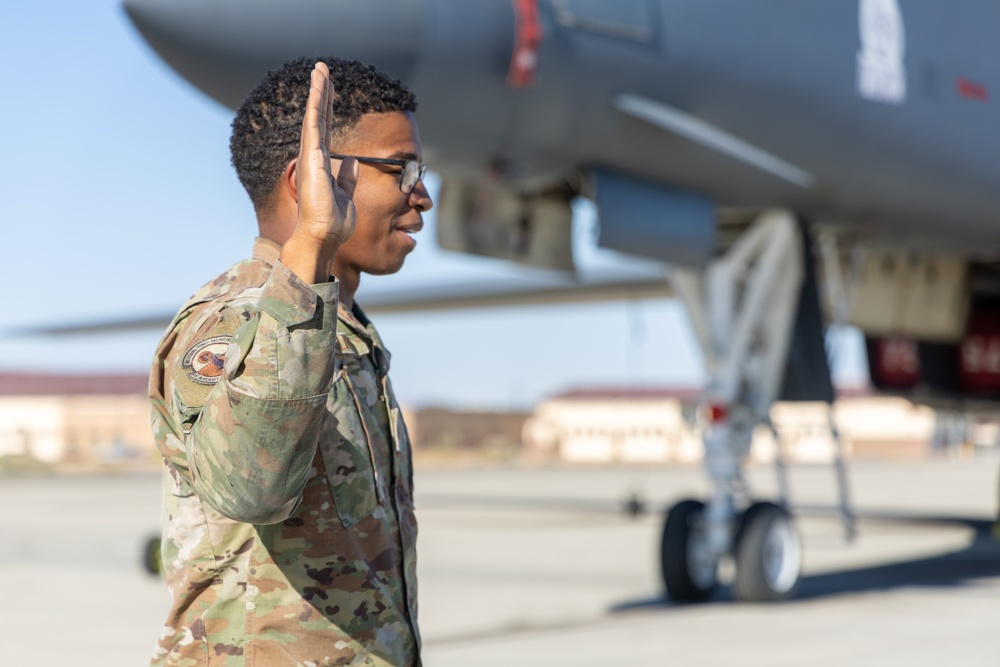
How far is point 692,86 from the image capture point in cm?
730

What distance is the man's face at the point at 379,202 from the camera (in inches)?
78.0

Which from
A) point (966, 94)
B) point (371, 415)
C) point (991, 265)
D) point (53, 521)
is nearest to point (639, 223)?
point (966, 94)

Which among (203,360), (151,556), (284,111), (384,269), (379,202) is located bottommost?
(151,556)

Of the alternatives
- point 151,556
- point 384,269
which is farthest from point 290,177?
point 151,556

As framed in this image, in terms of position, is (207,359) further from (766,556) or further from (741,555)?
(766,556)

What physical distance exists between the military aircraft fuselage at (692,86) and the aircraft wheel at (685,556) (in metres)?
2.11

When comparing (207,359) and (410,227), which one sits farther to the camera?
(410,227)

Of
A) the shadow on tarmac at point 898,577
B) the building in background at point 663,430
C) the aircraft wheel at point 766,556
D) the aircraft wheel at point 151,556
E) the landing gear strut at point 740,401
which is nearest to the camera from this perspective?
the aircraft wheel at point 766,556

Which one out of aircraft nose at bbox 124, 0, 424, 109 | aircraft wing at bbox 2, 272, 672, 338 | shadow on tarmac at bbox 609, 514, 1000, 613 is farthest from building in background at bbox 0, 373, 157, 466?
aircraft nose at bbox 124, 0, 424, 109

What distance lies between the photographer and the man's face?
1980mm

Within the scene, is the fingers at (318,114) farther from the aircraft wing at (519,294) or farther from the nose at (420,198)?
the aircraft wing at (519,294)

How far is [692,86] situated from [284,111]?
5.67 metres

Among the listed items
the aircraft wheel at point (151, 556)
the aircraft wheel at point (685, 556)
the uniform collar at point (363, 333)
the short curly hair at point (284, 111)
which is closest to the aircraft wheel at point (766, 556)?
the aircraft wheel at point (685, 556)

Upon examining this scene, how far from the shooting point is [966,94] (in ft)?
28.2
